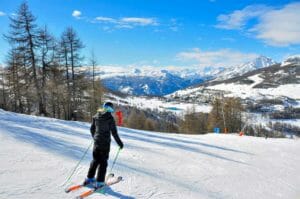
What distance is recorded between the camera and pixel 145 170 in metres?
9.72

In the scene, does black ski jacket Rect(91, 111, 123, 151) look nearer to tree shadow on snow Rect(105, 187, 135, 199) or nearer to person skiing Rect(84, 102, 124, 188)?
person skiing Rect(84, 102, 124, 188)

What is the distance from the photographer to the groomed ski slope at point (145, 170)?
7363 mm

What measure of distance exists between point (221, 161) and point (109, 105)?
807 cm

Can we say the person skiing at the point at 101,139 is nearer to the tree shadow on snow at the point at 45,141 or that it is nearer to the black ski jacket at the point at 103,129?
the black ski jacket at the point at 103,129

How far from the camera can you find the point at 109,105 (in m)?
7.15

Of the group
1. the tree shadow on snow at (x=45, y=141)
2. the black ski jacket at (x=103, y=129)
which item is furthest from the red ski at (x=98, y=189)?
the tree shadow on snow at (x=45, y=141)

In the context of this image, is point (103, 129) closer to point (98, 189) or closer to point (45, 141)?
point (98, 189)

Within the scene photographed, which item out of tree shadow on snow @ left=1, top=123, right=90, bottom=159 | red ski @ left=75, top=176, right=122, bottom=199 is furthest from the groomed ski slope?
red ski @ left=75, top=176, right=122, bottom=199

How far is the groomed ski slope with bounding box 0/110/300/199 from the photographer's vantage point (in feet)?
24.2

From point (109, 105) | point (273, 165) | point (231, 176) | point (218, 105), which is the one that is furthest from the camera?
point (218, 105)

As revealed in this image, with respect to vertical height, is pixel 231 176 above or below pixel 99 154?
below

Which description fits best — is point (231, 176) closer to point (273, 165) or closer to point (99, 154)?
point (273, 165)

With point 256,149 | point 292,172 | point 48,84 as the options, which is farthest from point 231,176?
point 48,84

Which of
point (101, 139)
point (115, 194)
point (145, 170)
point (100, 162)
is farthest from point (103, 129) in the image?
point (145, 170)
